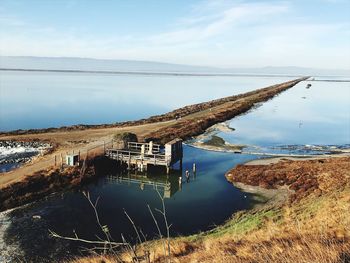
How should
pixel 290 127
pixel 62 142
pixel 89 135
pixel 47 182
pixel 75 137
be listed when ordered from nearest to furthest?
pixel 47 182 < pixel 62 142 < pixel 75 137 < pixel 89 135 < pixel 290 127

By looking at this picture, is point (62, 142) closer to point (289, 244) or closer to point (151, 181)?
point (151, 181)

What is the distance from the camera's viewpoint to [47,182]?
3366cm

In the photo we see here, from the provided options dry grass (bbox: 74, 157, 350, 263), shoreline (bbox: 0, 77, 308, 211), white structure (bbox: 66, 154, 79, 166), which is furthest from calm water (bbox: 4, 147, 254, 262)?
dry grass (bbox: 74, 157, 350, 263)

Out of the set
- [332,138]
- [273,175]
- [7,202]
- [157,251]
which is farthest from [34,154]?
[332,138]

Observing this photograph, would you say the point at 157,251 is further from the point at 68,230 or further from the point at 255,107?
the point at 255,107

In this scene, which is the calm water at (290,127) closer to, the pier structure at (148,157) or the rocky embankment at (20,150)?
the pier structure at (148,157)

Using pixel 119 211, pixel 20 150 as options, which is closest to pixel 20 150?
pixel 20 150

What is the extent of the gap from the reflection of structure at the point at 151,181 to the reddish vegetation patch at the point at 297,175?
19.4 feet

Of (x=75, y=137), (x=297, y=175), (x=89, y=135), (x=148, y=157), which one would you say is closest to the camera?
(x=297, y=175)

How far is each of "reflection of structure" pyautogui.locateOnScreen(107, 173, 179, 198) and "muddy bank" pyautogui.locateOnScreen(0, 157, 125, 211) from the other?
2.15 metres

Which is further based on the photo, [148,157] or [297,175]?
[148,157]

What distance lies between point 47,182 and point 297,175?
23182mm

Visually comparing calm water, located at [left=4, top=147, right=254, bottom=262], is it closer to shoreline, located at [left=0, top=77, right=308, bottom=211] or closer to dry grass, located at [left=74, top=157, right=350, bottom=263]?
shoreline, located at [left=0, top=77, right=308, bottom=211]

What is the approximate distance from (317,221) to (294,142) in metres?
48.5
